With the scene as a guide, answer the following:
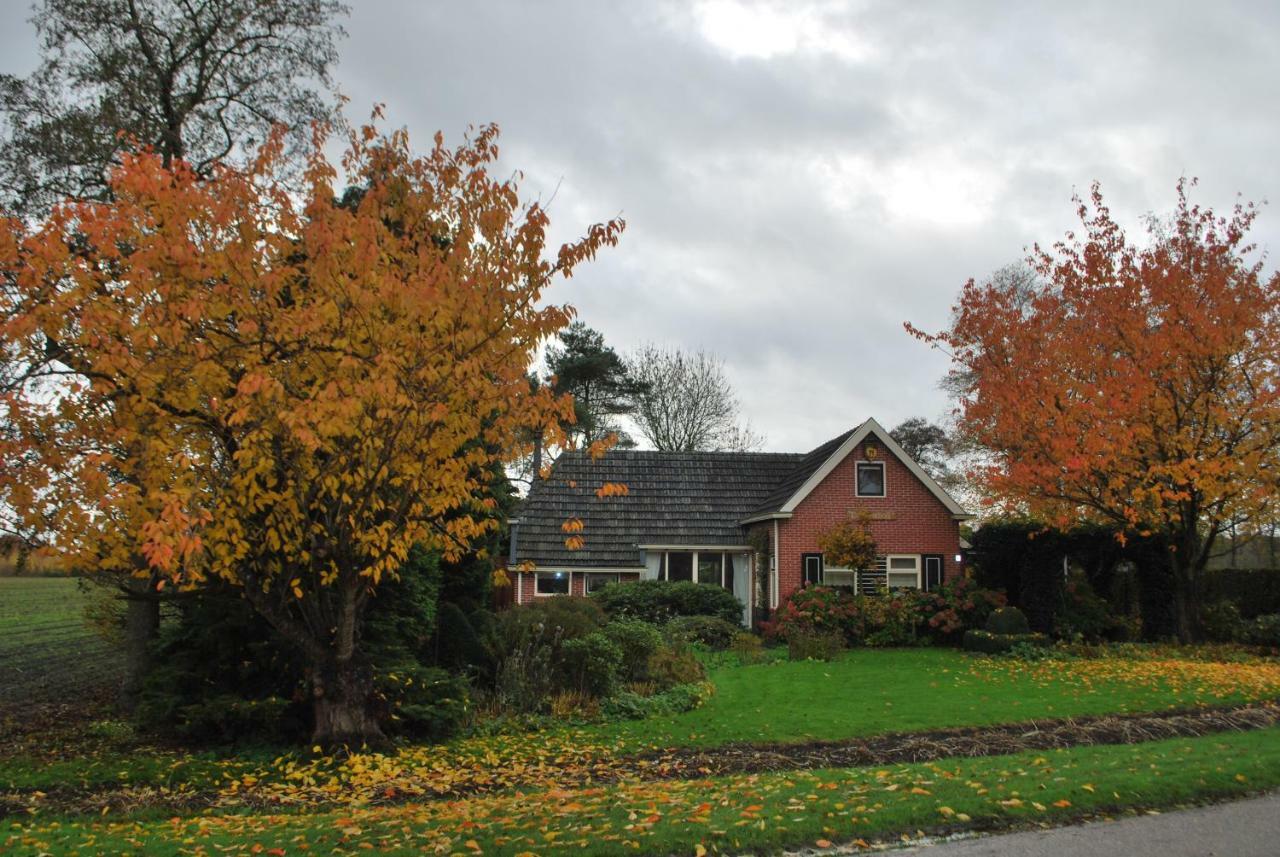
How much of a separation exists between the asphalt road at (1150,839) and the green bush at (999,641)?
13601 millimetres

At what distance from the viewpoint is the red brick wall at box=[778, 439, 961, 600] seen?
26.4 meters

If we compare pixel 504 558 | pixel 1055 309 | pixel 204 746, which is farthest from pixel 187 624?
pixel 1055 309

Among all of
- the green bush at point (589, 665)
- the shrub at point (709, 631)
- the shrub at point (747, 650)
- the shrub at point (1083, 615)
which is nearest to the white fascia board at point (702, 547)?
the shrub at point (709, 631)

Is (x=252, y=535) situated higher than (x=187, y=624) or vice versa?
(x=252, y=535)

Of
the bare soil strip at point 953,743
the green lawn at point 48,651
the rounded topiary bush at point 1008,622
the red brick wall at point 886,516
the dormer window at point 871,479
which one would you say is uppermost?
the dormer window at point 871,479

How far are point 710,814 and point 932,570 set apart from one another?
21.3 meters

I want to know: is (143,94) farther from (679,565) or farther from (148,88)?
(679,565)

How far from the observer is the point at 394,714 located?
11086 millimetres

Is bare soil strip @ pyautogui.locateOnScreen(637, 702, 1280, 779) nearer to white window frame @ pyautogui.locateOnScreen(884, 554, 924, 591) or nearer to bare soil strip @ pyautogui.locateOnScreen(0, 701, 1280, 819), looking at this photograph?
bare soil strip @ pyautogui.locateOnScreen(0, 701, 1280, 819)

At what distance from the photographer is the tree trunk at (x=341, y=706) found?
1053 centimetres

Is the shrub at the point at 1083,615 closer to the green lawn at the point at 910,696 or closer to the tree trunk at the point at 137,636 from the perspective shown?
the green lawn at the point at 910,696

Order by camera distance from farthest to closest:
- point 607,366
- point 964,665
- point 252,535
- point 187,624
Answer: point 607,366
point 964,665
point 187,624
point 252,535

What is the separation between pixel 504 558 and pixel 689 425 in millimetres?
20321

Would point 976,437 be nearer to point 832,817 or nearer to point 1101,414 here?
point 1101,414
